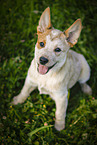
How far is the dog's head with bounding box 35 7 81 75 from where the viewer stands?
8.14 ft

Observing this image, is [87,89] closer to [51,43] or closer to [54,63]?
[54,63]

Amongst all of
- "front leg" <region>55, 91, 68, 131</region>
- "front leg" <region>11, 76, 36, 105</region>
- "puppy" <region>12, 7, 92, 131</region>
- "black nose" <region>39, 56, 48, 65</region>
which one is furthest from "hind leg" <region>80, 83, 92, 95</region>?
"black nose" <region>39, 56, 48, 65</region>

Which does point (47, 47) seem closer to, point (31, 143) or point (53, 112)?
point (53, 112)

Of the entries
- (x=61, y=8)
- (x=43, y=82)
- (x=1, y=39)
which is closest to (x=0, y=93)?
(x=43, y=82)

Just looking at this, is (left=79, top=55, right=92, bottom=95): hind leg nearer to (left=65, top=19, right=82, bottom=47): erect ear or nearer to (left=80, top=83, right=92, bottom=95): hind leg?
(left=80, top=83, right=92, bottom=95): hind leg

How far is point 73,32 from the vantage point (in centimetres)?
267

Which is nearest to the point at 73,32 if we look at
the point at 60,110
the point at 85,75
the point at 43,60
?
the point at 43,60

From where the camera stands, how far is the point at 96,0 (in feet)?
17.8

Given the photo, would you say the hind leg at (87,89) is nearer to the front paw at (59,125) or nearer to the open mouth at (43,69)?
the front paw at (59,125)

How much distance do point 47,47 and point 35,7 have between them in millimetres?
3032

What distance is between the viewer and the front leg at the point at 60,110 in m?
3.08

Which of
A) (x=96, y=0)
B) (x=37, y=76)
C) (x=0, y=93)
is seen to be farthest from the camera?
(x=96, y=0)

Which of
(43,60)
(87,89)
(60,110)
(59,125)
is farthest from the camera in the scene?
(87,89)

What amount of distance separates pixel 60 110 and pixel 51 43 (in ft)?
5.28
